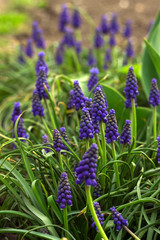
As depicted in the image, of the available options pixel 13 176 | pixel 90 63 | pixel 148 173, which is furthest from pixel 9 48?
pixel 148 173

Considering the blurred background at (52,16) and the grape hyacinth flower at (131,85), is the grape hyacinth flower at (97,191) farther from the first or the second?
the blurred background at (52,16)

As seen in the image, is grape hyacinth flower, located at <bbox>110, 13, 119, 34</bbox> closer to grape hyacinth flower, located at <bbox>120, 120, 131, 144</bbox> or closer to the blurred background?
the blurred background

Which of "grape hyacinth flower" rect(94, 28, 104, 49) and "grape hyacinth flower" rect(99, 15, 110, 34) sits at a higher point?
"grape hyacinth flower" rect(99, 15, 110, 34)

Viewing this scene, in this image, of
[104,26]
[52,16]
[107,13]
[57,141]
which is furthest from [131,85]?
[52,16]

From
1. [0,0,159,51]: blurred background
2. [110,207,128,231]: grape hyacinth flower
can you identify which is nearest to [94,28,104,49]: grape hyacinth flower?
[0,0,159,51]: blurred background

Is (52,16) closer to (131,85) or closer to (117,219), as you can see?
(131,85)

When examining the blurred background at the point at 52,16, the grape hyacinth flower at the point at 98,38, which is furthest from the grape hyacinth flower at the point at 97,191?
the blurred background at the point at 52,16

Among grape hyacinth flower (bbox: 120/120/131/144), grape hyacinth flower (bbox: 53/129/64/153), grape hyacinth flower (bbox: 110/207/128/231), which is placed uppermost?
grape hyacinth flower (bbox: 53/129/64/153)
